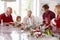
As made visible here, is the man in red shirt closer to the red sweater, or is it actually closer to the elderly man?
the red sweater

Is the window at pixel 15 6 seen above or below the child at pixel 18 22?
above

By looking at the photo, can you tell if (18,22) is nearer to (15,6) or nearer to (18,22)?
(18,22)

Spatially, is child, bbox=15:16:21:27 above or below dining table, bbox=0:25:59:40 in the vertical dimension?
above

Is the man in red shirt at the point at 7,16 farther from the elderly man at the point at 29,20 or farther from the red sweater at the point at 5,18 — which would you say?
the elderly man at the point at 29,20

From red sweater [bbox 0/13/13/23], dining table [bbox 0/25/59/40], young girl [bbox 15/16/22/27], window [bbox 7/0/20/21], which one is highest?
window [bbox 7/0/20/21]

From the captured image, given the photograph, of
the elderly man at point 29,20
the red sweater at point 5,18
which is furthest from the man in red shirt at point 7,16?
the elderly man at point 29,20

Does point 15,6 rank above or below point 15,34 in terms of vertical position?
above

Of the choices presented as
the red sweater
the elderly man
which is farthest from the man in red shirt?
the elderly man

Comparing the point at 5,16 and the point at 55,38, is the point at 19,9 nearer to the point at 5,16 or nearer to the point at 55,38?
the point at 5,16

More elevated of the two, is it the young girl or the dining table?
the young girl

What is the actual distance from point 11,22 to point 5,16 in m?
0.06

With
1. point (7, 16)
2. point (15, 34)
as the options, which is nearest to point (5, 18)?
point (7, 16)

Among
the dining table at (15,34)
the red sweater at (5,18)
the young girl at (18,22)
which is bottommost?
the dining table at (15,34)

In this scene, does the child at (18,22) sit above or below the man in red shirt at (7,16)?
below
